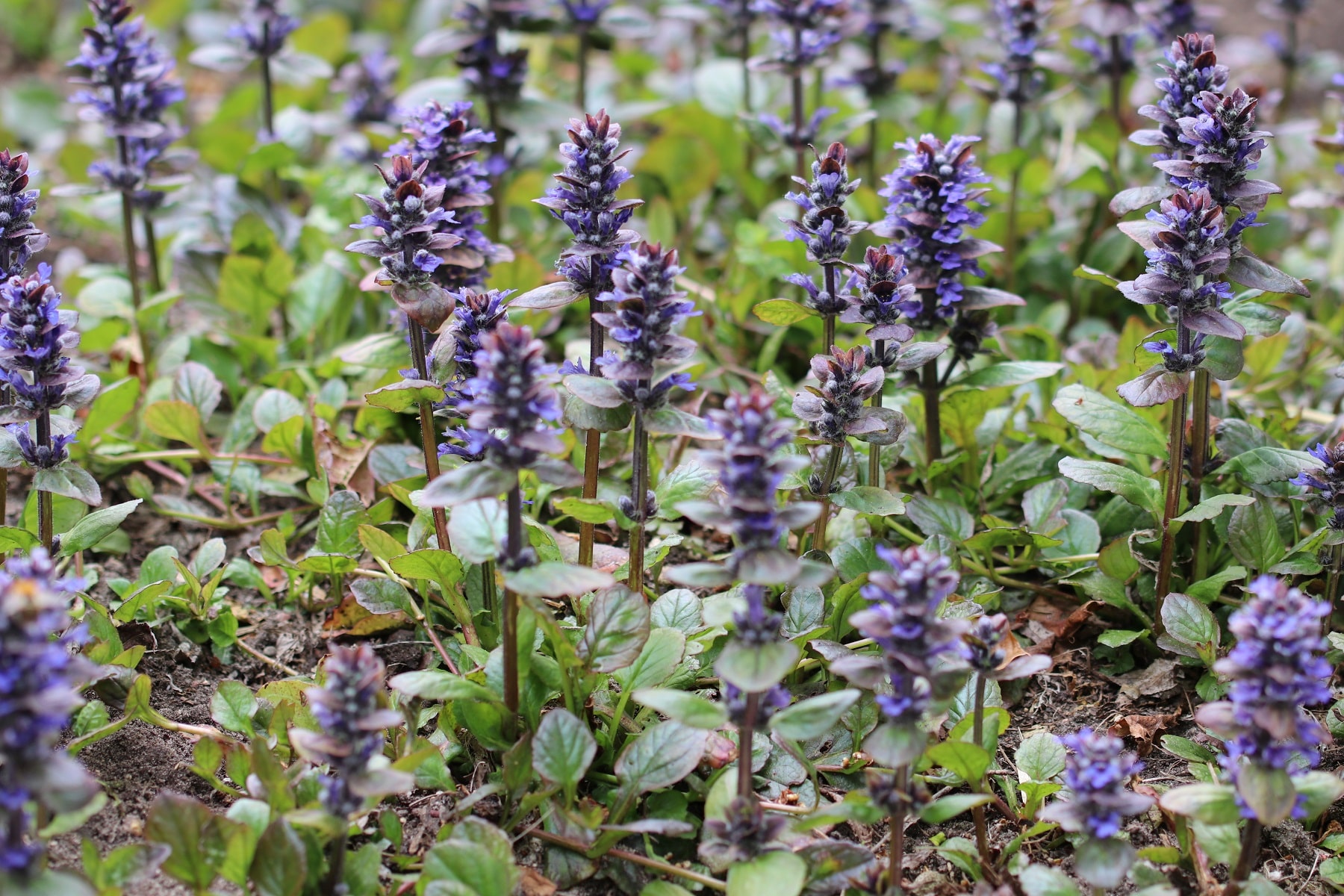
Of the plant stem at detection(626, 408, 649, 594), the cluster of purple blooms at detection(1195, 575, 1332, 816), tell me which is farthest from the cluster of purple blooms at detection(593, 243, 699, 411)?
the cluster of purple blooms at detection(1195, 575, 1332, 816)

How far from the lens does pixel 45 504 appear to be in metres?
3.41

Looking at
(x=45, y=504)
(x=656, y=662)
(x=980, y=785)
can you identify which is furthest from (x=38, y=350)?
(x=980, y=785)

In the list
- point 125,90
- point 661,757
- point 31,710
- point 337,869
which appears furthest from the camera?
point 125,90

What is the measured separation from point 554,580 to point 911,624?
81 centimetres

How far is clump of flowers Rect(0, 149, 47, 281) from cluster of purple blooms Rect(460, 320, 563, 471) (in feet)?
5.31

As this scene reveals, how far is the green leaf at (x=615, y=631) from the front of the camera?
3.05 metres

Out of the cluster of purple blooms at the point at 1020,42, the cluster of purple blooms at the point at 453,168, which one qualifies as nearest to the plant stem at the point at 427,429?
the cluster of purple blooms at the point at 453,168

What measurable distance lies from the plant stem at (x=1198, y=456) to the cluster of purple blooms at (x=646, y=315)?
1676 millimetres

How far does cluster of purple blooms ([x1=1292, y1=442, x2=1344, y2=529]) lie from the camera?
3420 millimetres

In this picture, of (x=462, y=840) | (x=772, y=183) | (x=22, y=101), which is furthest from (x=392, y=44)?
(x=462, y=840)

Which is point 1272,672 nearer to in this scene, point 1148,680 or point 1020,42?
point 1148,680

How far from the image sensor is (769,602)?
3.73 m

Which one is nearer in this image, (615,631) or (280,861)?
(280,861)

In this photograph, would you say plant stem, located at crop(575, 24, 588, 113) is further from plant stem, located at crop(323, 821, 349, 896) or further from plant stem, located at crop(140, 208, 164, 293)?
plant stem, located at crop(323, 821, 349, 896)
